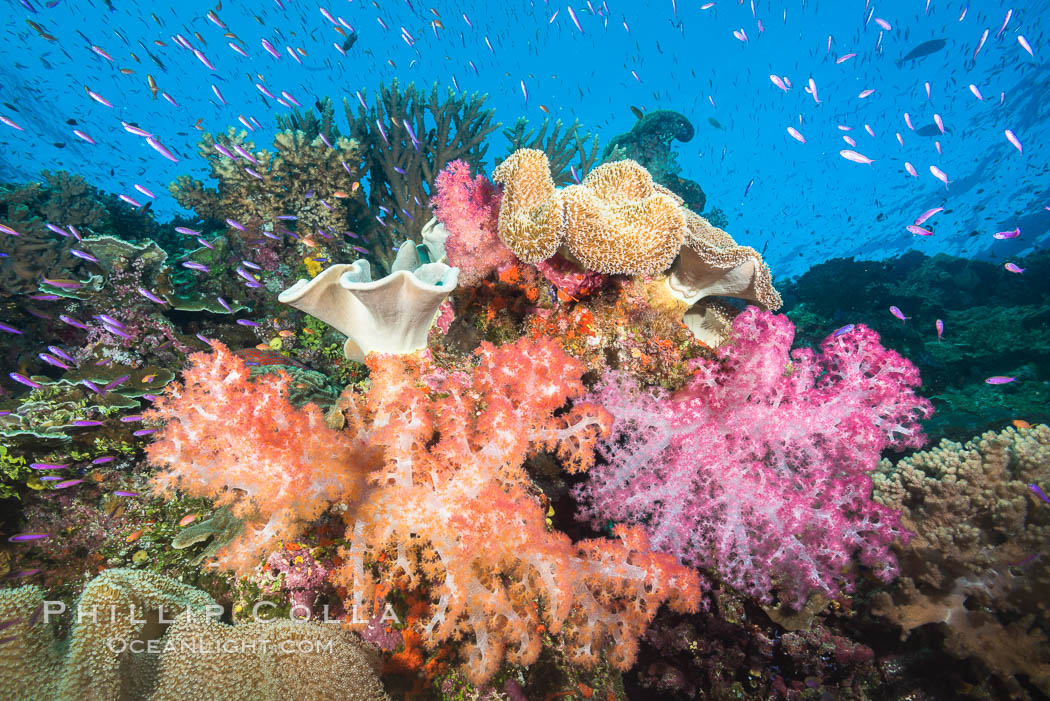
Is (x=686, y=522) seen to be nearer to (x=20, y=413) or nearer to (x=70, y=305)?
(x=20, y=413)

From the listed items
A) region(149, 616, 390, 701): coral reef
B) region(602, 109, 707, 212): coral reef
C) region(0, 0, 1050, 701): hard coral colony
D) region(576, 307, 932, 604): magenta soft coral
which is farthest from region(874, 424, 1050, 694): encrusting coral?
region(602, 109, 707, 212): coral reef

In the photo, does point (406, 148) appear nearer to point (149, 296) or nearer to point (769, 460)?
point (149, 296)

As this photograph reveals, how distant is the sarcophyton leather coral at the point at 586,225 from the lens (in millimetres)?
2852

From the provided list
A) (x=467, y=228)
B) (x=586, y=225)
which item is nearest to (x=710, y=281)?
(x=586, y=225)

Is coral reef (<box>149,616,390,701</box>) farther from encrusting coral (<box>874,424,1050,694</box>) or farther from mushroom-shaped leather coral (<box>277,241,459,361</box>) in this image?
encrusting coral (<box>874,424,1050,694</box>)

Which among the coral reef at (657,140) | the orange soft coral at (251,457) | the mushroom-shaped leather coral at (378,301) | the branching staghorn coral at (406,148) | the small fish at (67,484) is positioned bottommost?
the small fish at (67,484)

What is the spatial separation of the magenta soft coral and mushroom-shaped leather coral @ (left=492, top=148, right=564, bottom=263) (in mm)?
1147

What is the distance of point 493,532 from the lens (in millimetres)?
2143

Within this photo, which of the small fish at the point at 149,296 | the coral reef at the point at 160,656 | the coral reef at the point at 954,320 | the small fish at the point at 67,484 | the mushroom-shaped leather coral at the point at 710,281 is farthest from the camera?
the coral reef at the point at 954,320

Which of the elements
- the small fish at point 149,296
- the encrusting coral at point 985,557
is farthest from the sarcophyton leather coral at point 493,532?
the small fish at point 149,296

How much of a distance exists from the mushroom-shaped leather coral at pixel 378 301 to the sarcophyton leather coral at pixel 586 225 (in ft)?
2.16

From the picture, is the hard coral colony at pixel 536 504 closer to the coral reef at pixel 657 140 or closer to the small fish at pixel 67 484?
the small fish at pixel 67 484

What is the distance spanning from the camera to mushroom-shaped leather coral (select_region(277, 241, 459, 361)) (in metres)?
2.91

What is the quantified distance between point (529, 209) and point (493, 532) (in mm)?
2309
